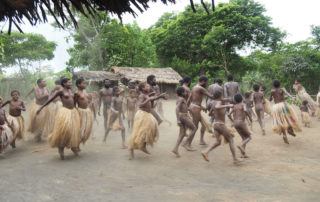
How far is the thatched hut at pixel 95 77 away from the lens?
63.5 ft

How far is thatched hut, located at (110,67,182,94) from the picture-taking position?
67.1 feet

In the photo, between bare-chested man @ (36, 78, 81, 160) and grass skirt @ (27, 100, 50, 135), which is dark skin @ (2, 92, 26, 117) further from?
bare-chested man @ (36, 78, 81, 160)

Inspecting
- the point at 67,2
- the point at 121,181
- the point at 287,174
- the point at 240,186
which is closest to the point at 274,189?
the point at 240,186

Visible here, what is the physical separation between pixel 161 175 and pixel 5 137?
3.52 m

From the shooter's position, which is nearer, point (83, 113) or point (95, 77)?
point (83, 113)

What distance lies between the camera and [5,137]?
5570 millimetres

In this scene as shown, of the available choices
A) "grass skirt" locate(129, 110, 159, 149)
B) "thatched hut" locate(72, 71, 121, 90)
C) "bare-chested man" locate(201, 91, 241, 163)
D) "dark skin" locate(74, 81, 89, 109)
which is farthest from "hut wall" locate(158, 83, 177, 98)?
"bare-chested man" locate(201, 91, 241, 163)

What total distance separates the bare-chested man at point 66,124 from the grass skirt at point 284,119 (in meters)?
4.33

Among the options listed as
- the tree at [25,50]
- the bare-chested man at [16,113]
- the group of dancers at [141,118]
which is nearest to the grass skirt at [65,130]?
the group of dancers at [141,118]

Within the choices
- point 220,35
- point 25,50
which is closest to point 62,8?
point 220,35

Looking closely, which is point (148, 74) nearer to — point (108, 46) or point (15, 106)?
point (108, 46)

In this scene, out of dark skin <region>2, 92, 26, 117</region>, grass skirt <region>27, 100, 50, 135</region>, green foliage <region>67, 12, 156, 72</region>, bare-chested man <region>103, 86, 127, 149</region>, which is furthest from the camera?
green foliage <region>67, 12, 156, 72</region>

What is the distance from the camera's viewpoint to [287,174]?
4.09 meters

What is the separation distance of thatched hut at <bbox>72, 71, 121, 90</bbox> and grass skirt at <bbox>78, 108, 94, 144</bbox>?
1410 centimetres
